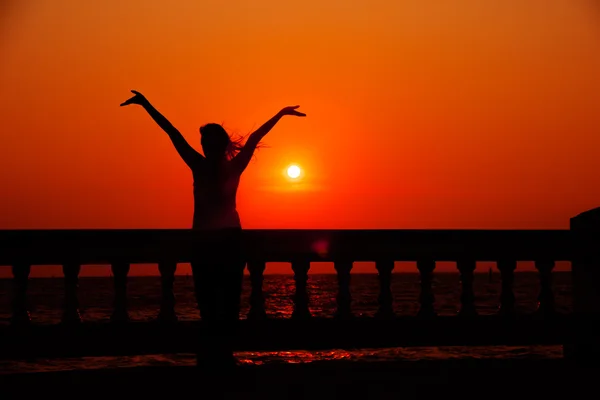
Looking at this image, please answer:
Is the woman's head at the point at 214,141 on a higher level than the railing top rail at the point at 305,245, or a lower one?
higher

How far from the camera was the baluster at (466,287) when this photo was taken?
296 inches

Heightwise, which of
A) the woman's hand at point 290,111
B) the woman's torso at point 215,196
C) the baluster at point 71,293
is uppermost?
the woman's hand at point 290,111

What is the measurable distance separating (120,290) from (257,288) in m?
1.29

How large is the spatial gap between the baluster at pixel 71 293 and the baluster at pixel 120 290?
0.33 meters

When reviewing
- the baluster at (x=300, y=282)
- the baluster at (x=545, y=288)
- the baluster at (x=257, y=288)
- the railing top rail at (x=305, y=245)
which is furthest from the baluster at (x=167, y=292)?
the baluster at (x=545, y=288)

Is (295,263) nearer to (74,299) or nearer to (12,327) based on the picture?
(74,299)

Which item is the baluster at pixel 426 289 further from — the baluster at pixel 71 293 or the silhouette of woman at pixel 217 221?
the baluster at pixel 71 293

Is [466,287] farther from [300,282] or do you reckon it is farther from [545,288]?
[300,282]

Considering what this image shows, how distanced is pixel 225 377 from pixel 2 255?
7.58ft

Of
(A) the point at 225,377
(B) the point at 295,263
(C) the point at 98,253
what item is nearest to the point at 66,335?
(C) the point at 98,253

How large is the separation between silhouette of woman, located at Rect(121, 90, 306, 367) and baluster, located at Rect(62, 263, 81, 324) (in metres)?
1.36

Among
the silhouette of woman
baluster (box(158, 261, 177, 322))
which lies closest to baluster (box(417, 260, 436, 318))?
the silhouette of woman

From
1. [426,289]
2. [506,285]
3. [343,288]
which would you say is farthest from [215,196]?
[506,285]

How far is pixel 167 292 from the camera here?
732cm
